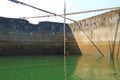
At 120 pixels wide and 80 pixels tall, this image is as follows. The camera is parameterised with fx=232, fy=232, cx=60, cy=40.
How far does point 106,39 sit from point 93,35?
1561mm

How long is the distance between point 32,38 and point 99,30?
17.2 ft

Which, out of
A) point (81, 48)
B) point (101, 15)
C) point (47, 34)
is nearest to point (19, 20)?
point (47, 34)

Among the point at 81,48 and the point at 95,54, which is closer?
the point at 95,54

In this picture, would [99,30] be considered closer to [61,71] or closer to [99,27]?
[99,27]

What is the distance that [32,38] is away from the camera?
17.5 m

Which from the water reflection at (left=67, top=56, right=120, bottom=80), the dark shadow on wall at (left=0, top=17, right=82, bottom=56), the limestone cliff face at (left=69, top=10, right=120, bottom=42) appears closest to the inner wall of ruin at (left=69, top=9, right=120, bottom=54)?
the limestone cliff face at (left=69, top=10, right=120, bottom=42)

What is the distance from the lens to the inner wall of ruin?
13852mm

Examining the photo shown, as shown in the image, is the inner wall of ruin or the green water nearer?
the green water

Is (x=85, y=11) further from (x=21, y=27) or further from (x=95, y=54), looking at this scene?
(x=21, y=27)

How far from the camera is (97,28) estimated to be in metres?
15.4

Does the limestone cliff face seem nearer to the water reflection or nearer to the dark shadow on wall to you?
the dark shadow on wall

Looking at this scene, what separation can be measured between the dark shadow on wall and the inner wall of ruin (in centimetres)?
100

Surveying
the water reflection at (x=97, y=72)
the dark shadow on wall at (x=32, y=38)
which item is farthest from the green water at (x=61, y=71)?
the dark shadow on wall at (x=32, y=38)

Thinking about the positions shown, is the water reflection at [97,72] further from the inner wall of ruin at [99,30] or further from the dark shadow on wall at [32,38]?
the dark shadow on wall at [32,38]
